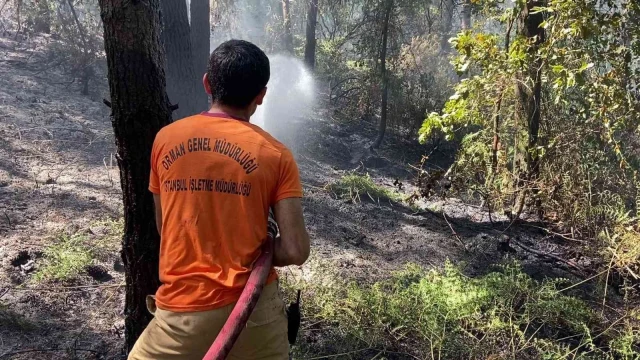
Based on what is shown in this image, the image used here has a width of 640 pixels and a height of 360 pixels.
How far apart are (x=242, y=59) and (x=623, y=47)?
455cm

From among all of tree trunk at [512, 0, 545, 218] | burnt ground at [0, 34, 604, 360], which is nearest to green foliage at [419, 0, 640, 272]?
tree trunk at [512, 0, 545, 218]

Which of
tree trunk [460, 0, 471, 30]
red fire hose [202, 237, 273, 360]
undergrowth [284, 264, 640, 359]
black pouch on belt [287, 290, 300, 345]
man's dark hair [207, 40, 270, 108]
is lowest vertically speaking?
undergrowth [284, 264, 640, 359]

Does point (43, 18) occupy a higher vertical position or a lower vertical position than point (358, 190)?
higher

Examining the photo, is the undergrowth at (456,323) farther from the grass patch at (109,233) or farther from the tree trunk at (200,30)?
the tree trunk at (200,30)

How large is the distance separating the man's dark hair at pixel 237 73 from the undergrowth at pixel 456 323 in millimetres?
2165

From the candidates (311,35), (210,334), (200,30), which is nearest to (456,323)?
(210,334)

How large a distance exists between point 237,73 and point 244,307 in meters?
0.90

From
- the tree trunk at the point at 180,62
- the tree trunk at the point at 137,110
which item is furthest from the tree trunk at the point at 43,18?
the tree trunk at the point at 137,110

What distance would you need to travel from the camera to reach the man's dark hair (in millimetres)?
1940

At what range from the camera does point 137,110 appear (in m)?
2.58

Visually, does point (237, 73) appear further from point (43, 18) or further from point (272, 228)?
point (43, 18)

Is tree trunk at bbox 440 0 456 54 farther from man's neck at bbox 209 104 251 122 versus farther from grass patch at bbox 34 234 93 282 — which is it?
man's neck at bbox 209 104 251 122

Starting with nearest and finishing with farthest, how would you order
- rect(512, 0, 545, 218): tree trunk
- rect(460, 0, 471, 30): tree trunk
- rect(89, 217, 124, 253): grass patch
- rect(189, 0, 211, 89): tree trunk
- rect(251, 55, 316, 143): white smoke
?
rect(89, 217, 124, 253): grass patch < rect(512, 0, 545, 218): tree trunk < rect(189, 0, 211, 89): tree trunk < rect(460, 0, 471, 30): tree trunk < rect(251, 55, 316, 143): white smoke

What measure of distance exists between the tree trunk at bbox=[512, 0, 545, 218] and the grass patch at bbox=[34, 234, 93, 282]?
4.50 meters
